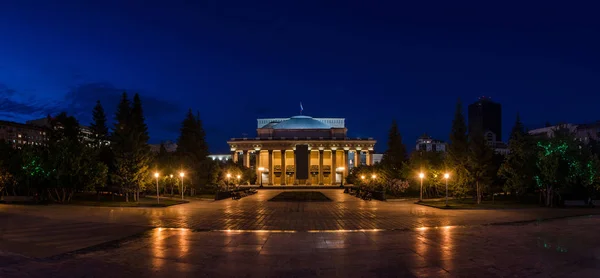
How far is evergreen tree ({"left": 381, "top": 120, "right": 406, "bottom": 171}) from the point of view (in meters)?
59.3

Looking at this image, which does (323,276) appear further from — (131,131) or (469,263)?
(131,131)

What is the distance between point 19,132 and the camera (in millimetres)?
141000

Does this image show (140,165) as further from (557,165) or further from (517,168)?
(557,165)

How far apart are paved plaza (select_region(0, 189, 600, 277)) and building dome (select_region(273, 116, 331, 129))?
108m

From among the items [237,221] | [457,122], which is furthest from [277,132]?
[237,221]

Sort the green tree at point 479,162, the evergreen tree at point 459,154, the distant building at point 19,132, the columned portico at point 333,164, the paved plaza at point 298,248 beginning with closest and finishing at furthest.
→ 1. the paved plaza at point 298,248
2. the green tree at point 479,162
3. the evergreen tree at point 459,154
4. the columned portico at point 333,164
5. the distant building at point 19,132

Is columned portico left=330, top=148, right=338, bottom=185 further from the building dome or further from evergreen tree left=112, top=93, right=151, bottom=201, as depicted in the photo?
evergreen tree left=112, top=93, right=151, bottom=201

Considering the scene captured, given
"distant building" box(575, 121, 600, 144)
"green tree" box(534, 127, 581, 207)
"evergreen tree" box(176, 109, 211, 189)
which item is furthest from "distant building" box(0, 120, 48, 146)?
"distant building" box(575, 121, 600, 144)

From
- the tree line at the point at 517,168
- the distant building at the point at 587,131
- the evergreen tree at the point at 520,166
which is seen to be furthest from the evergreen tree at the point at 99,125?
the distant building at the point at 587,131

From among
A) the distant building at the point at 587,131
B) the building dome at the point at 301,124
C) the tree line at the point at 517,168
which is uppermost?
the building dome at the point at 301,124

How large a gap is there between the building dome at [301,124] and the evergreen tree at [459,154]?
277 feet

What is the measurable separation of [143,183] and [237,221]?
18.8m

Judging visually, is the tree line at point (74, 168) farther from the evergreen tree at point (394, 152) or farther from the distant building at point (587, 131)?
the distant building at point (587, 131)

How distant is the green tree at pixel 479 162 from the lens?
122 ft
